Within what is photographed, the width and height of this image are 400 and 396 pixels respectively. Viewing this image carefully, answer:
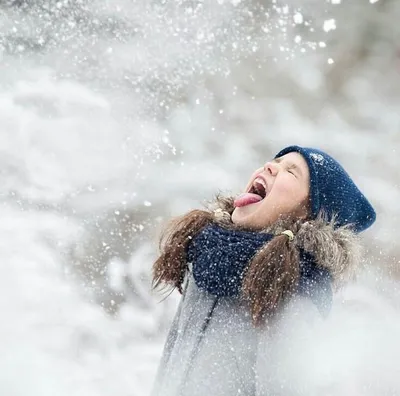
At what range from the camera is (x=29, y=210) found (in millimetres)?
1740

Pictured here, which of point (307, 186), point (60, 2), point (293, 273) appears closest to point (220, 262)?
point (293, 273)

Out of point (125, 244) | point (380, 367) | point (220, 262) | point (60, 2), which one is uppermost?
point (60, 2)

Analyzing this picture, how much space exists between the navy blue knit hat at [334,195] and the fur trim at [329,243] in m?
0.02

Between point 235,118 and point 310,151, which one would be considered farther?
point 235,118

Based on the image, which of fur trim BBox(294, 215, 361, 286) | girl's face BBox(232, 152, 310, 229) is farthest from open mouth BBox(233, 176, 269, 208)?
fur trim BBox(294, 215, 361, 286)

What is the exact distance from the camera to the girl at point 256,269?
0.86 meters

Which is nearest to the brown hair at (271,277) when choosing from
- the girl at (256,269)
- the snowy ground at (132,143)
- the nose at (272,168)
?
the girl at (256,269)

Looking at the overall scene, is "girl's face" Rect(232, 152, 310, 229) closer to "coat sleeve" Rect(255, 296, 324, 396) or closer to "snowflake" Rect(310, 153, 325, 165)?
"snowflake" Rect(310, 153, 325, 165)

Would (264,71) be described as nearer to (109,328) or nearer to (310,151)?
(310,151)

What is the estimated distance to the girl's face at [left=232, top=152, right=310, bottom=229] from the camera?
985 millimetres

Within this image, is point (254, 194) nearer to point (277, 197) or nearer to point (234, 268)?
point (277, 197)

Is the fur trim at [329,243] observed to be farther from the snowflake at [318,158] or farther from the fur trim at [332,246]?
the snowflake at [318,158]

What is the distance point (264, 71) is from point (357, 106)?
27 centimetres

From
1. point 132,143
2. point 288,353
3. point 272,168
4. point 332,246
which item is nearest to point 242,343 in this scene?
point 288,353
